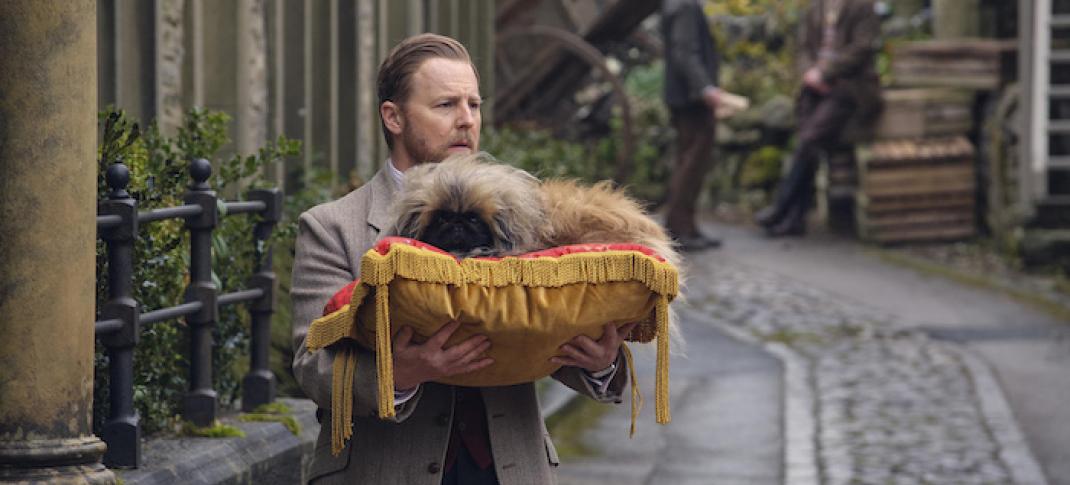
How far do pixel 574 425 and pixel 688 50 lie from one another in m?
6.92

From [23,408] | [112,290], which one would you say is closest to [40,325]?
[23,408]

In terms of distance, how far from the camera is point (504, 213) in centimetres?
295

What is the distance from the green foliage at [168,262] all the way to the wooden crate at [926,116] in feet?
33.4

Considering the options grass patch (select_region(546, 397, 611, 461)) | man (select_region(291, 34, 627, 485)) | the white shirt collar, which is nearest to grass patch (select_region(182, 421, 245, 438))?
man (select_region(291, 34, 627, 485))

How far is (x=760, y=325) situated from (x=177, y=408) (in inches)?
260

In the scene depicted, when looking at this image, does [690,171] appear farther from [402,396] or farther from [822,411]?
[402,396]

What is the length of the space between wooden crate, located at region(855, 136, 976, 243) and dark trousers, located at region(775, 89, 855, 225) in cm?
40

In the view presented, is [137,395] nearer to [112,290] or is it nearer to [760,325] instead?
[112,290]

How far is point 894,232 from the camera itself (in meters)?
15.4

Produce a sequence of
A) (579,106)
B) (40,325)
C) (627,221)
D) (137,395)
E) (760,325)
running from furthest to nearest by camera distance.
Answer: (579,106)
(760,325)
(137,395)
(40,325)
(627,221)

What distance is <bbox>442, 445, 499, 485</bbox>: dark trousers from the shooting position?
3250mm

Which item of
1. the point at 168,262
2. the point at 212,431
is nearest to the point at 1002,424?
the point at 212,431

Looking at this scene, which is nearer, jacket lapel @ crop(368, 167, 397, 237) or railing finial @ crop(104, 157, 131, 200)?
jacket lapel @ crop(368, 167, 397, 237)

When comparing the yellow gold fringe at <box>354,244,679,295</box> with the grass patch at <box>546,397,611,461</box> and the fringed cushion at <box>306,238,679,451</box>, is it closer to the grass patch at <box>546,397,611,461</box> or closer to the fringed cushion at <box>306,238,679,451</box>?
the fringed cushion at <box>306,238,679,451</box>
